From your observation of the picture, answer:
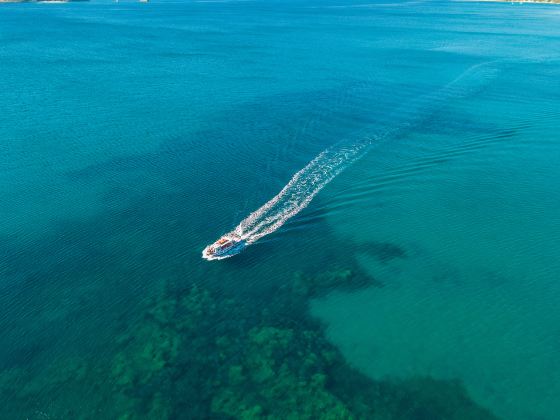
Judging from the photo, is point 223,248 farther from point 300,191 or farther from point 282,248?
point 300,191

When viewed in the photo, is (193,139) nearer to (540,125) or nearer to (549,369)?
(549,369)

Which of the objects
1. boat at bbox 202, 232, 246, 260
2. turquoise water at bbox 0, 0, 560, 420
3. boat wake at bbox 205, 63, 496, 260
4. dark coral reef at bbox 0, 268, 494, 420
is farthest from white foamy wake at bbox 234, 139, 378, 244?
dark coral reef at bbox 0, 268, 494, 420

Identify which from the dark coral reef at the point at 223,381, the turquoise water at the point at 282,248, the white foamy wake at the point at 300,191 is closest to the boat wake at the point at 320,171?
the white foamy wake at the point at 300,191

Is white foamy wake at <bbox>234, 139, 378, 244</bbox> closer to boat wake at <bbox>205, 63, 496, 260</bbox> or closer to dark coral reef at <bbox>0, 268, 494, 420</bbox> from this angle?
boat wake at <bbox>205, 63, 496, 260</bbox>

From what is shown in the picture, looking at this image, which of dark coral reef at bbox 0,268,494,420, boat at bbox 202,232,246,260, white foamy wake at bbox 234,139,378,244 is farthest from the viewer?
white foamy wake at bbox 234,139,378,244

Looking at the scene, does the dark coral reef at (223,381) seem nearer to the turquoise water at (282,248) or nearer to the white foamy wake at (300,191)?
the turquoise water at (282,248)

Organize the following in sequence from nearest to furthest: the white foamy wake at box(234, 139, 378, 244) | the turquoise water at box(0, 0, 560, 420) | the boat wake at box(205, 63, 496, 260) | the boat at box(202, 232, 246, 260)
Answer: the turquoise water at box(0, 0, 560, 420) < the boat at box(202, 232, 246, 260) < the white foamy wake at box(234, 139, 378, 244) < the boat wake at box(205, 63, 496, 260)

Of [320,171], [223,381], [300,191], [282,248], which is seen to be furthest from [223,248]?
[320,171]
